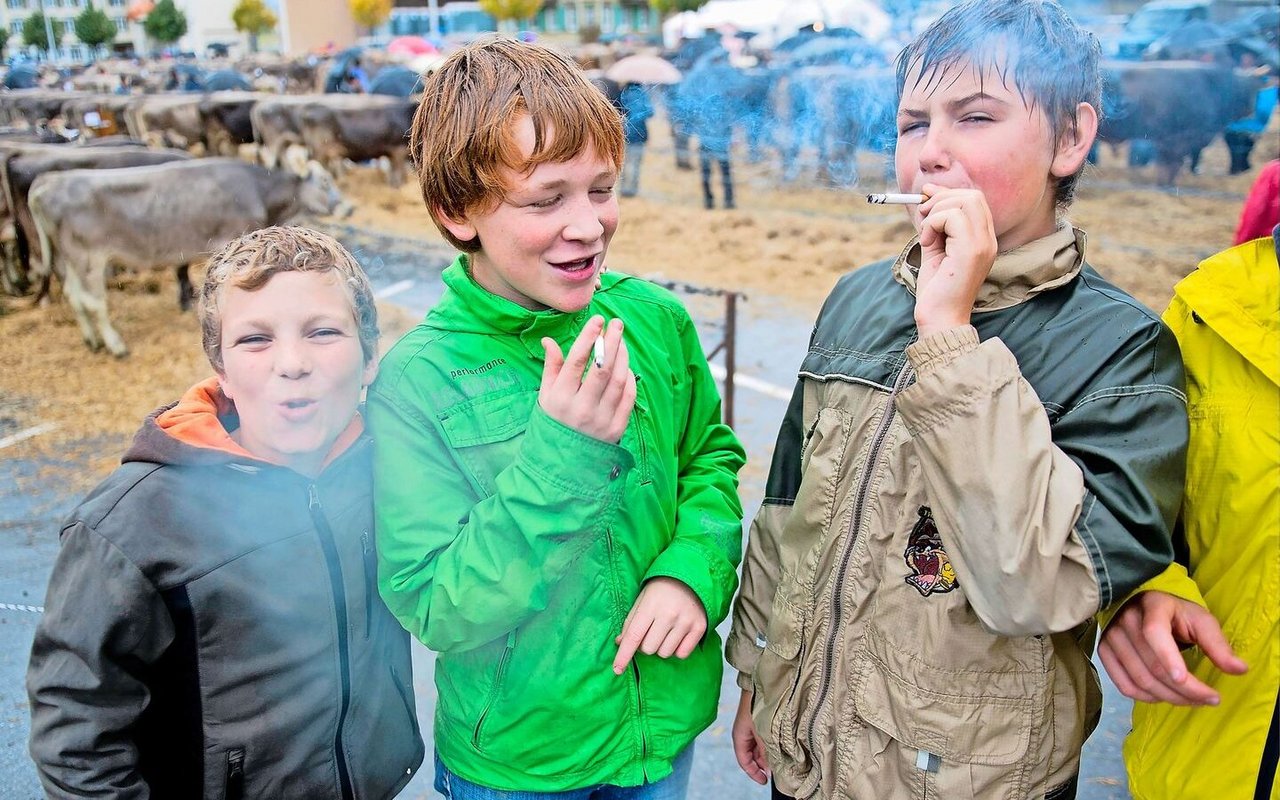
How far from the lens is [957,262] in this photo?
1.12 meters

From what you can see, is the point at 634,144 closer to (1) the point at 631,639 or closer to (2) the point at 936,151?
(2) the point at 936,151

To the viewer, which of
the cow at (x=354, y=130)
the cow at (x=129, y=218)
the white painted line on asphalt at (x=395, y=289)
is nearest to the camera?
the cow at (x=129, y=218)

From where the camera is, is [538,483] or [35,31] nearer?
[538,483]

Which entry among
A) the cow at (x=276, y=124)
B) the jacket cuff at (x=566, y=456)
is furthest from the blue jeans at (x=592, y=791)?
the cow at (x=276, y=124)

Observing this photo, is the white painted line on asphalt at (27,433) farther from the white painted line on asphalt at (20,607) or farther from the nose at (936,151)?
the nose at (936,151)

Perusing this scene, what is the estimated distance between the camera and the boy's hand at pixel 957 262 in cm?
112

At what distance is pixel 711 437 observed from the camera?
5.35ft

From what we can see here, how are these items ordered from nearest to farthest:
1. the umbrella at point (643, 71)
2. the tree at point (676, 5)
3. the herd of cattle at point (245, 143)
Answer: the herd of cattle at point (245, 143) < the umbrella at point (643, 71) < the tree at point (676, 5)

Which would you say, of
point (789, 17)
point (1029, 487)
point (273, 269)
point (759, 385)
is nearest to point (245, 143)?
point (789, 17)

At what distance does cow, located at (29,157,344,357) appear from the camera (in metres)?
6.72

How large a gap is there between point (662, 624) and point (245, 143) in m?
16.1

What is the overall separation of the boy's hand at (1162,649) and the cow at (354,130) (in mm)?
13540

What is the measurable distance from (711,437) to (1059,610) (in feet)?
2.30

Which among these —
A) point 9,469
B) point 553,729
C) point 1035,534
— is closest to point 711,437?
point 553,729
